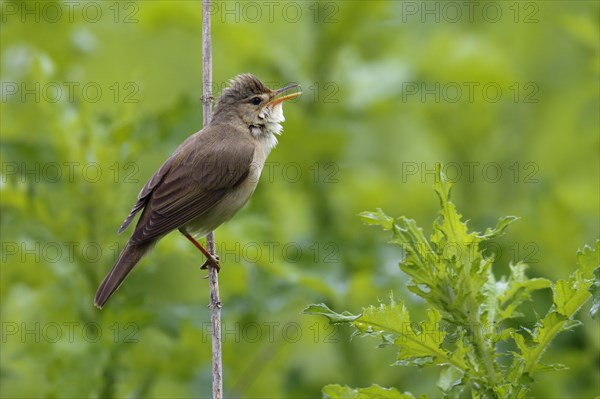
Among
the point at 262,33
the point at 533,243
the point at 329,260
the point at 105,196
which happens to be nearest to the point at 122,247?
the point at 105,196

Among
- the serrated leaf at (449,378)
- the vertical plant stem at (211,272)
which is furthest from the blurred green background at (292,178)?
the serrated leaf at (449,378)

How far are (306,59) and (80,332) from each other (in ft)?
7.07

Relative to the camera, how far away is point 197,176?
4.79 metres

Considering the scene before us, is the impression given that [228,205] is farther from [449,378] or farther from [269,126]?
[449,378]

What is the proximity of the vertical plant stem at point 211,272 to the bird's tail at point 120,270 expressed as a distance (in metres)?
0.34

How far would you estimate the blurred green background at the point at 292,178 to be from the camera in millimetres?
4676

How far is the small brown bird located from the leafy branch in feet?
6.24

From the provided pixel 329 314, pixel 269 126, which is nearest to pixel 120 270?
pixel 269 126

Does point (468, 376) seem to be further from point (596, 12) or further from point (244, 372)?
point (596, 12)

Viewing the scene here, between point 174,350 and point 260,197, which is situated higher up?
point 260,197

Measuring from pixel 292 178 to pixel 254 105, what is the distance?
23.7 inches

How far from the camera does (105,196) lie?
4.71 m

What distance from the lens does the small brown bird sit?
4.63 metres

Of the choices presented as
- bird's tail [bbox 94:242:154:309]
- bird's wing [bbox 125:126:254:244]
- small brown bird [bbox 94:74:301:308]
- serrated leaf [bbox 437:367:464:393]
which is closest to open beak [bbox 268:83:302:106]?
small brown bird [bbox 94:74:301:308]
